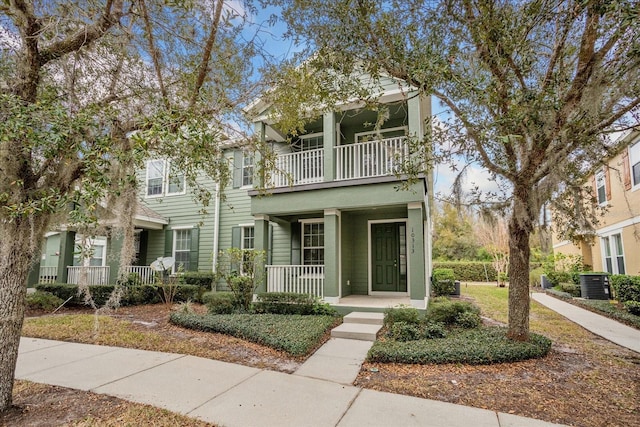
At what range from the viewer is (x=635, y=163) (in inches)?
390

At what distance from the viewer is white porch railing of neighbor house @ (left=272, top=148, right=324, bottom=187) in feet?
30.7

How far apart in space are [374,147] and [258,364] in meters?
6.08

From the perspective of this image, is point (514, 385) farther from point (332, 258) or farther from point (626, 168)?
point (626, 168)

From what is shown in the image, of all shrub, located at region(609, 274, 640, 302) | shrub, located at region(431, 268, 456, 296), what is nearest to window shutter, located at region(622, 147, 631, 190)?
shrub, located at region(609, 274, 640, 302)

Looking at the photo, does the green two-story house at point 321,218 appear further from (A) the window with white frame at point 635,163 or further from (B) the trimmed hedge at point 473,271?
(B) the trimmed hedge at point 473,271

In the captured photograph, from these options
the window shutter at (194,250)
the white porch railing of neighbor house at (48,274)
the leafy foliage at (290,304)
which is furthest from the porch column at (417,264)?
the white porch railing of neighbor house at (48,274)

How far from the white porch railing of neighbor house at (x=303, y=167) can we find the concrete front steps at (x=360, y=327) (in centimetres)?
381

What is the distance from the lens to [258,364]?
16.0 ft

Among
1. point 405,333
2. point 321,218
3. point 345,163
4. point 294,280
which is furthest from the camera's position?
point 321,218

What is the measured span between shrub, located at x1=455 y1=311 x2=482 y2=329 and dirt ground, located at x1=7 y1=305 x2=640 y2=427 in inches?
51.4

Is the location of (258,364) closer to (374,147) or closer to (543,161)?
(543,161)

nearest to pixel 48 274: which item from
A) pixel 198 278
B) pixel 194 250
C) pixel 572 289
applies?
pixel 194 250

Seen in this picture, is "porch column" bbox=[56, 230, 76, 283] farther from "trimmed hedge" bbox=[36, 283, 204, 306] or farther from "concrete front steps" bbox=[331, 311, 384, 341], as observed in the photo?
"concrete front steps" bbox=[331, 311, 384, 341]

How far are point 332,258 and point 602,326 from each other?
6.17 metres
